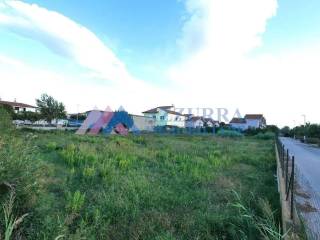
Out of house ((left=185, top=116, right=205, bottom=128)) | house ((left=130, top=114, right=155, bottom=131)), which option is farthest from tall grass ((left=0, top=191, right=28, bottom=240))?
house ((left=185, top=116, right=205, bottom=128))

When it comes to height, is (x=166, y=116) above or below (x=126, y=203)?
above

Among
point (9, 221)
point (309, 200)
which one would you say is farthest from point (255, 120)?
point (9, 221)

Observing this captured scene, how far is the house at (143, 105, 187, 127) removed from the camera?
51000 millimetres

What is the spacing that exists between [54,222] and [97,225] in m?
0.58

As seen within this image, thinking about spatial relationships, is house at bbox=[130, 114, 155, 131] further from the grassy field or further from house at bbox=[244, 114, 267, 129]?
house at bbox=[244, 114, 267, 129]

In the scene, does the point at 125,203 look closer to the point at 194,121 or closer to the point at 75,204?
the point at 75,204

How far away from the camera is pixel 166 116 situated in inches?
2044

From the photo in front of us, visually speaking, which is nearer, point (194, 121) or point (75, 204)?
point (75, 204)

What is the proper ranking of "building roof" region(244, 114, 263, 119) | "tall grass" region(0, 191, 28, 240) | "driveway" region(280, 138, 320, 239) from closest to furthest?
"tall grass" region(0, 191, 28, 240) < "driveway" region(280, 138, 320, 239) < "building roof" region(244, 114, 263, 119)

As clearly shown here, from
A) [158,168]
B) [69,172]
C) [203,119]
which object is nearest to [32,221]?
[69,172]

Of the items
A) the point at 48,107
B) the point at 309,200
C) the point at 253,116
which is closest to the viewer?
the point at 309,200

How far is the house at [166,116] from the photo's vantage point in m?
51.0

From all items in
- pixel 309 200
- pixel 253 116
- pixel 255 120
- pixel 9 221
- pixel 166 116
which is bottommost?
pixel 309 200

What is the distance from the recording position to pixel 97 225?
3.57 meters
